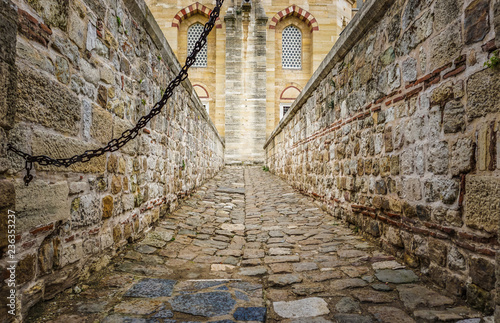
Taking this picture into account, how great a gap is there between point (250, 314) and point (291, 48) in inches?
743

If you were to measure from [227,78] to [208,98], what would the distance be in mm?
1865

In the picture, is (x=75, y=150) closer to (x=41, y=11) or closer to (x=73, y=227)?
(x=73, y=227)

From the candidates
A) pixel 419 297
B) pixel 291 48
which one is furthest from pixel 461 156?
pixel 291 48

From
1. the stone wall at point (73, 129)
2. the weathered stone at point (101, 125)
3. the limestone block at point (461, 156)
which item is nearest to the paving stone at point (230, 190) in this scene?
the stone wall at point (73, 129)

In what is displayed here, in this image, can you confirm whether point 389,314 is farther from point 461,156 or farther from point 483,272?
point 461,156

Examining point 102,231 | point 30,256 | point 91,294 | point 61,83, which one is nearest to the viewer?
point 30,256

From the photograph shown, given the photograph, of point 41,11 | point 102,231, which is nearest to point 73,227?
point 102,231

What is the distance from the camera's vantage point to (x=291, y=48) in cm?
1900

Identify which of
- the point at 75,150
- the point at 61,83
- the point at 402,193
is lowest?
the point at 402,193

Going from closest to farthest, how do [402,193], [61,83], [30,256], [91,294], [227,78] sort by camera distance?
1. [30,256]
2. [61,83]
3. [91,294]
4. [402,193]
5. [227,78]

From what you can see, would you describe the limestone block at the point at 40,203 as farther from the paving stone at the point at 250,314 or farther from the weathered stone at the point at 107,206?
the paving stone at the point at 250,314

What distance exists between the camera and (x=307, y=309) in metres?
2.14

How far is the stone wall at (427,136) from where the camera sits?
6.20 feet

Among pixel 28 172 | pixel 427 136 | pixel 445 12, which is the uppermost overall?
pixel 445 12
